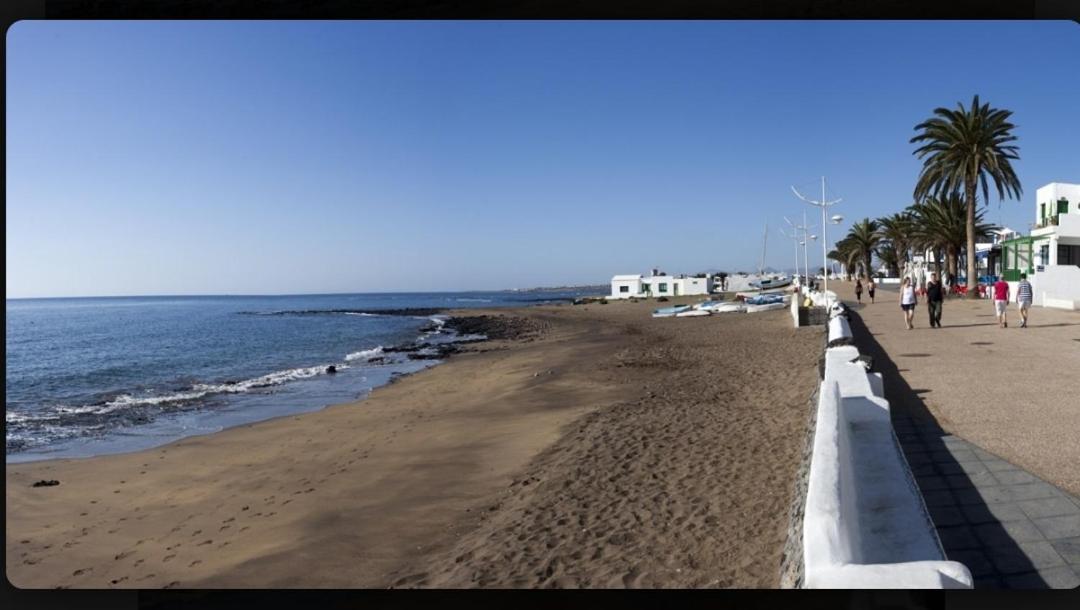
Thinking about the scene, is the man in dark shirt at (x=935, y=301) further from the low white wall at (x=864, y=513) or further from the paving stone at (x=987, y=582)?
the paving stone at (x=987, y=582)

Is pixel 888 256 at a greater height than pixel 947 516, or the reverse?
pixel 888 256

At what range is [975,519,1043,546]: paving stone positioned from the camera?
11.5 feet

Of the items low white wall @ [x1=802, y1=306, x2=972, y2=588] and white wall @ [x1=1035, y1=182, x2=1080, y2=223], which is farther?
white wall @ [x1=1035, y1=182, x2=1080, y2=223]

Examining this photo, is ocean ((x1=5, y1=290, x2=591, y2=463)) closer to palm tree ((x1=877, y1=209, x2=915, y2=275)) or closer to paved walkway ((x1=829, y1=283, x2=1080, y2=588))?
paved walkway ((x1=829, y1=283, x2=1080, y2=588))

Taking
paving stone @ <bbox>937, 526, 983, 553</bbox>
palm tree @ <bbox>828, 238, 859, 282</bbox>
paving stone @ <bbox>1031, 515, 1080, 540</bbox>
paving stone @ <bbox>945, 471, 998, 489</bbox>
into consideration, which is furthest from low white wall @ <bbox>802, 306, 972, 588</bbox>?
palm tree @ <bbox>828, 238, 859, 282</bbox>

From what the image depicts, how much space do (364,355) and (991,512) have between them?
2606 cm

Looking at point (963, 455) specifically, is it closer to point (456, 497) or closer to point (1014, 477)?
point (1014, 477)

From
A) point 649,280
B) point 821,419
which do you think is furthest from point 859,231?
point 821,419

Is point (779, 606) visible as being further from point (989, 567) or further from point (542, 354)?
point (542, 354)

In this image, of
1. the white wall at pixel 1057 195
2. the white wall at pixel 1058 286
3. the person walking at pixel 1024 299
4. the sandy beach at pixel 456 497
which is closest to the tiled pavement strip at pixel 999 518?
the sandy beach at pixel 456 497

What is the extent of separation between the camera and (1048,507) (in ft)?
12.8

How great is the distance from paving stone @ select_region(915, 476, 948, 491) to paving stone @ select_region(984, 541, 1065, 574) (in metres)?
0.97

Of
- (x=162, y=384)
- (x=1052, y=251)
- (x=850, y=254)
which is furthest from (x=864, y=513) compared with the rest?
(x=850, y=254)

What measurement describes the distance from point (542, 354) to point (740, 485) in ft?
55.1
